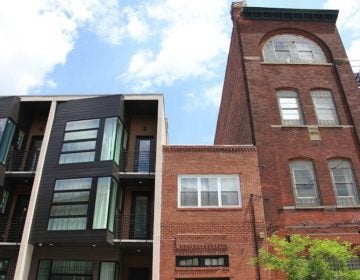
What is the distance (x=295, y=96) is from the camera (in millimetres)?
19625

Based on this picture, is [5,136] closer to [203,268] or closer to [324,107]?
[203,268]

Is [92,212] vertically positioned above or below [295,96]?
below

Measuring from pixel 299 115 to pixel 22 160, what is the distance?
14.7 m

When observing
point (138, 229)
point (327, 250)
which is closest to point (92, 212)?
point (138, 229)

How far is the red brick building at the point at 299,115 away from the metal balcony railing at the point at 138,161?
5.22 m

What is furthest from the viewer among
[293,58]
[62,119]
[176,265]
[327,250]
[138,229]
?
[293,58]

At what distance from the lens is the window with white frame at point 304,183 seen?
16.6 metres

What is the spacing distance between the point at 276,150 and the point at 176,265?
7354mm

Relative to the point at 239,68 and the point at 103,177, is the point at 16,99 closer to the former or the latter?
the point at 103,177

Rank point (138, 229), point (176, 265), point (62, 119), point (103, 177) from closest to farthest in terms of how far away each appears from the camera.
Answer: point (176, 265) → point (103, 177) → point (138, 229) → point (62, 119)

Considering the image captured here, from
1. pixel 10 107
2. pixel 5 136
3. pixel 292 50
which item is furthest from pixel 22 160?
pixel 292 50

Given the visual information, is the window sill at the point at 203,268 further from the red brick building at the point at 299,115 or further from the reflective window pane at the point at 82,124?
the reflective window pane at the point at 82,124

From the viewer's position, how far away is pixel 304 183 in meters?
17.0

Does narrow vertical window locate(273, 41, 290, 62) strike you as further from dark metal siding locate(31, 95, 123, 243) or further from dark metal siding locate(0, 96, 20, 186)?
dark metal siding locate(0, 96, 20, 186)
